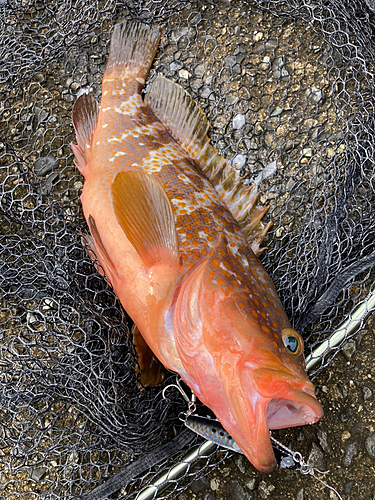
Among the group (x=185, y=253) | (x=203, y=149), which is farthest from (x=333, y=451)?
(x=203, y=149)

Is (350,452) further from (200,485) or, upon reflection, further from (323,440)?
(200,485)

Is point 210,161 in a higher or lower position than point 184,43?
lower

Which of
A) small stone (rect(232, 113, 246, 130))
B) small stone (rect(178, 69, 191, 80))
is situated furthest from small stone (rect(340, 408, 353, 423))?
small stone (rect(178, 69, 191, 80))

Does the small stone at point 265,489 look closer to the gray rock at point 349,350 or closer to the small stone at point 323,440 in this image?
the small stone at point 323,440

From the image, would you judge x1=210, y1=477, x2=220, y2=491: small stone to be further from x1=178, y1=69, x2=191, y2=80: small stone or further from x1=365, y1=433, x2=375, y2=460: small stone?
x1=178, y1=69, x2=191, y2=80: small stone

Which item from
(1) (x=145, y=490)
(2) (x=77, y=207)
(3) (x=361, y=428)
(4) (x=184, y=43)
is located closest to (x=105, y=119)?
(2) (x=77, y=207)

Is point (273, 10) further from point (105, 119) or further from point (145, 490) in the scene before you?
point (145, 490)

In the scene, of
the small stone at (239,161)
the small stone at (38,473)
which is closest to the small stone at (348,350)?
the small stone at (239,161)
